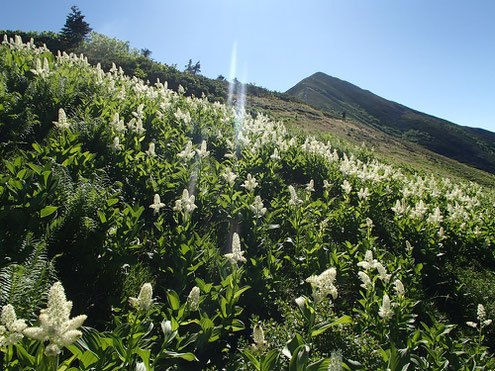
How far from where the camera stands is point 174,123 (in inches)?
370

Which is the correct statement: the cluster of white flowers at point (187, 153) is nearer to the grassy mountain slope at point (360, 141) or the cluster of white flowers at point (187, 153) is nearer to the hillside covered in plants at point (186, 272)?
the hillside covered in plants at point (186, 272)

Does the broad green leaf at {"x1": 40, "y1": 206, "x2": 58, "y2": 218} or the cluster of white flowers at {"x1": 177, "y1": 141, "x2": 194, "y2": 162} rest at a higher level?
the cluster of white flowers at {"x1": 177, "y1": 141, "x2": 194, "y2": 162}

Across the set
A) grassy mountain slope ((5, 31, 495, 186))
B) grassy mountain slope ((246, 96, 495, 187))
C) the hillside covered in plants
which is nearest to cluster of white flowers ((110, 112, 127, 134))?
the hillside covered in plants

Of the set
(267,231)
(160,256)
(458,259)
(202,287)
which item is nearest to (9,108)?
(160,256)

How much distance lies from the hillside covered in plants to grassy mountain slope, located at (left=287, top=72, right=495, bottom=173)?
42.9 m

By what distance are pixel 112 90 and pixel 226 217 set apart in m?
6.71

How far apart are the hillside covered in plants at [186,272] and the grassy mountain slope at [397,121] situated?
42.9 meters

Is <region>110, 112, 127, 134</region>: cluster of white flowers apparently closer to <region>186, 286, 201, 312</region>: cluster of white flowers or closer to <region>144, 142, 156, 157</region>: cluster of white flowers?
<region>144, 142, 156, 157</region>: cluster of white flowers

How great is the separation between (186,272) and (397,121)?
8935 centimetres

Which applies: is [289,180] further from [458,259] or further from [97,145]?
[97,145]

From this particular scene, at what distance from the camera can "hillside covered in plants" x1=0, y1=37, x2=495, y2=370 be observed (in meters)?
2.24

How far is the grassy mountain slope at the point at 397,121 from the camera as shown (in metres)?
58.3

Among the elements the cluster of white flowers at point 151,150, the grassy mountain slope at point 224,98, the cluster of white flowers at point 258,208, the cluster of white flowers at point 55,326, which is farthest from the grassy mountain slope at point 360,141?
the cluster of white flowers at point 55,326

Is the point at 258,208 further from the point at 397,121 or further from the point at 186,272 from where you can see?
the point at 397,121
